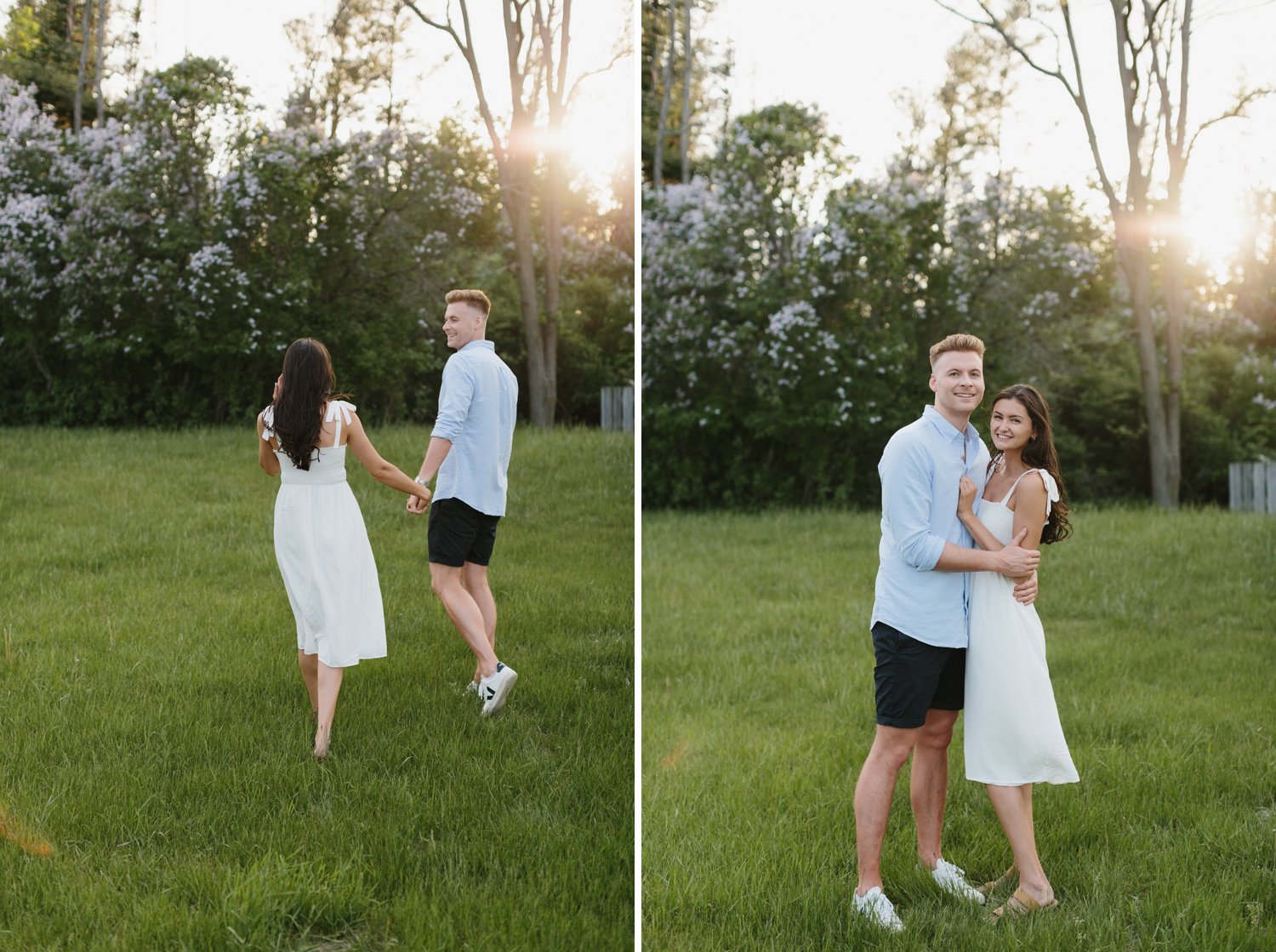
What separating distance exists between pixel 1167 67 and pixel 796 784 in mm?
6433

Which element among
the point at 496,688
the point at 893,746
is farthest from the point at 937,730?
the point at 496,688

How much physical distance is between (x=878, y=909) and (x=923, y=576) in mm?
815

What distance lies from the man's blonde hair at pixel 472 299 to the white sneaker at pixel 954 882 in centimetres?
188

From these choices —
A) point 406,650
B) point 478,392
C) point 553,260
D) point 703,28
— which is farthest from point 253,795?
point 703,28

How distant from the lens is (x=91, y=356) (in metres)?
3.08

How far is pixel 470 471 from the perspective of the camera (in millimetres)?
2961

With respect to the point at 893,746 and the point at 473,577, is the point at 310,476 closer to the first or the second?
the point at 473,577

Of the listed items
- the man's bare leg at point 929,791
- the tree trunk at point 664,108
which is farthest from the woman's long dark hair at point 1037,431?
the tree trunk at point 664,108

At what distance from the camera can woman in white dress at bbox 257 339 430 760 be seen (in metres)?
2.64

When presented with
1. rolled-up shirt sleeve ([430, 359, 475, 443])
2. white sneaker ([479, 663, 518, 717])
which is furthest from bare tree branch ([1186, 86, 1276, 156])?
white sneaker ([479, 663, 518, 717])

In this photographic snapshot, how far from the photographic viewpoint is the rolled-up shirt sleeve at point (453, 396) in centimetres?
288

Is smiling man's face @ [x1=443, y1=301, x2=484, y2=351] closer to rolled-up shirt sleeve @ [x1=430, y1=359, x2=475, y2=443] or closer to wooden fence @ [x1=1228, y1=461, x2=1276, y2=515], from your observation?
rolled-up shirt sleeve @ [x1=430, y1=359, x2=475, y2=443]

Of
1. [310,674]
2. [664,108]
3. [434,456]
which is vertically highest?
[664,108]

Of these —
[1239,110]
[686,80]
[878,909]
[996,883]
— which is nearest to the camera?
[878,909]
